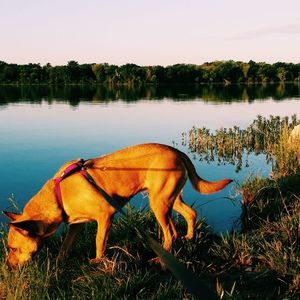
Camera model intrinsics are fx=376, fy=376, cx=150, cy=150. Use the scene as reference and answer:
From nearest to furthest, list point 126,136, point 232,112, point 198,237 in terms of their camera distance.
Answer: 1. point 198,237
2. point 126,136
3. point 232,112

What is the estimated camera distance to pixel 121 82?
119m

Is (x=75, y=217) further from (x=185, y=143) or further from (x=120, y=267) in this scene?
(x=185, y=143)

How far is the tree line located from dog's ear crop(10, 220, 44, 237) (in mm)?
111284

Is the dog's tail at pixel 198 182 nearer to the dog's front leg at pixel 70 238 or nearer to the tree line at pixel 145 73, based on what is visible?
the dog's front leg at pixel 70 238

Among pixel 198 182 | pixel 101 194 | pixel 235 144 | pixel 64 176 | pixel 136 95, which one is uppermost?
pixel 136 95

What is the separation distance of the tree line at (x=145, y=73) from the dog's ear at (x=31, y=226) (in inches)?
4381

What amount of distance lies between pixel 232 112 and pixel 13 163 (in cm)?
2622

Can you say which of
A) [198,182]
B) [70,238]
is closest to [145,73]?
[198,182]

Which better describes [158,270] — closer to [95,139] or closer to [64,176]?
[64,176]

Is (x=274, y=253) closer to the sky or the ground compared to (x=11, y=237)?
closer to the ground

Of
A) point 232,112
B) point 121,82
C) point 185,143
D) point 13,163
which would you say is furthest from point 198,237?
point 121,82

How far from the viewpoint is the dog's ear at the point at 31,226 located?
14.9ft

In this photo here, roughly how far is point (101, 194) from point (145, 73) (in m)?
114

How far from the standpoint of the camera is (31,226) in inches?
185
